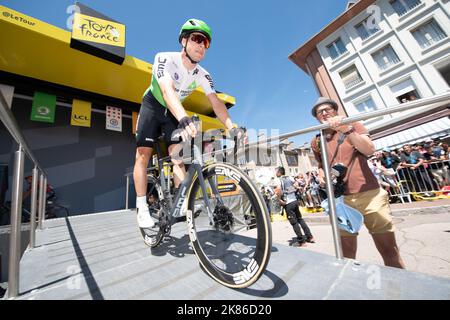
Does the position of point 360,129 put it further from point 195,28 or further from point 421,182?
point 421,182

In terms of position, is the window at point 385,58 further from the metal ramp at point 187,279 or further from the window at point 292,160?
the metal ramp at point 187,279

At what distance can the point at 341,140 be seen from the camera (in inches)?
84.0

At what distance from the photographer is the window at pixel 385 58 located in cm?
1571

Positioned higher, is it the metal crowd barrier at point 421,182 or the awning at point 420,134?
the awning at point 420,134

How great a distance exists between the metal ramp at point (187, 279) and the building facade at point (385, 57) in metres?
15.1

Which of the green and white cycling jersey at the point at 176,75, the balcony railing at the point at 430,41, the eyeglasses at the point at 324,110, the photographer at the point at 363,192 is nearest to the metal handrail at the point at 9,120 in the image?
the green and white cycling jersey at the point at 176,75

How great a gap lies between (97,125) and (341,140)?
9584 mm

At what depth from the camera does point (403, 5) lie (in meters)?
15.7

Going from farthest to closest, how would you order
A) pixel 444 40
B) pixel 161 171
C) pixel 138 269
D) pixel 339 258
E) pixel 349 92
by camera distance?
pixel 349 92
pixel 444 40
pixel 161 171
pixel 138 269
pixel 339 258

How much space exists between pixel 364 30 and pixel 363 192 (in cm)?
2212
